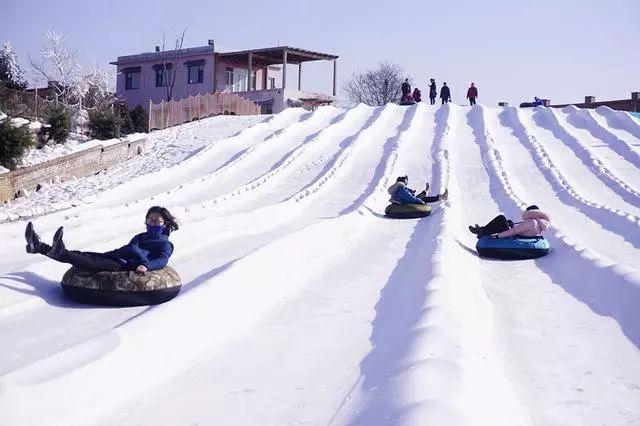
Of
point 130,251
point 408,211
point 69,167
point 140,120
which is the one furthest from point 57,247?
point 140,120

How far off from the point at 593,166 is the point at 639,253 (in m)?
8.29

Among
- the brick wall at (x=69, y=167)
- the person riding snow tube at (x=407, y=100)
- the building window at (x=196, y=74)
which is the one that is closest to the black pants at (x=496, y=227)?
the brick wall at (x=69, y=167)

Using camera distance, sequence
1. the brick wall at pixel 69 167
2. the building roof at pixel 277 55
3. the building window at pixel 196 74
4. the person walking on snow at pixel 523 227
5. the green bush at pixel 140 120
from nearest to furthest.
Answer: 1. the person walking on snow at pixel 523 227
2. the brick wall at pixel 69 167
3. the green bush at pixel 140 120
4. the building roof at pixel 277 55
5. the building window at pixel 196 74

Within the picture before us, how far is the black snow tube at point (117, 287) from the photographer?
532cm

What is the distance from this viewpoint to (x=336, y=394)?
361cm

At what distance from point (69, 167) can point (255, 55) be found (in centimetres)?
2388

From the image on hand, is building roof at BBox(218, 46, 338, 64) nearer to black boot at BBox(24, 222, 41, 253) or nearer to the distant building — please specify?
the distant building

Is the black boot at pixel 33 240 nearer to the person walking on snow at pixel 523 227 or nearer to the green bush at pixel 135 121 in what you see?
the person walking on snow at pixel 523 227

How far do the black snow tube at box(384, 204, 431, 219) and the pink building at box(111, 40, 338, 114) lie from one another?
24636 millimetres

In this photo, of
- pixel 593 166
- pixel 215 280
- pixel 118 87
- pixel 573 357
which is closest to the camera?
pixel 573 357

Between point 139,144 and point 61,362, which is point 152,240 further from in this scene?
point 139,144

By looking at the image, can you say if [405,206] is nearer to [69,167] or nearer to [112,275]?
[112,275]

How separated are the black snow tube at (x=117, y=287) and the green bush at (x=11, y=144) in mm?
10060

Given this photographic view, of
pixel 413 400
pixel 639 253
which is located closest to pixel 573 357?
pixel 413 400
